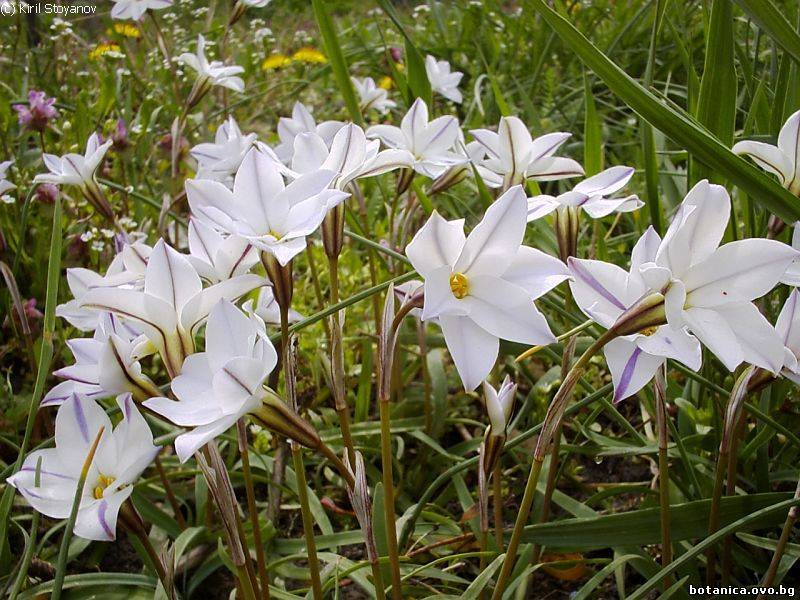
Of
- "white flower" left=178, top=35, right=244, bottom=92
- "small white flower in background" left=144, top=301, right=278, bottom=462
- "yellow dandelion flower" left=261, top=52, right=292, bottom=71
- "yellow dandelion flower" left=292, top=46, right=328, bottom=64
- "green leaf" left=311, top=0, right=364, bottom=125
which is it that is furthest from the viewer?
"yellow dandelion flower" left=261, top=52, right=292, bottom=71

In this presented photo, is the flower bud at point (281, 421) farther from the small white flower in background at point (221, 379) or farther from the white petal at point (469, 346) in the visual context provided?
the white petal at point (469, 346)

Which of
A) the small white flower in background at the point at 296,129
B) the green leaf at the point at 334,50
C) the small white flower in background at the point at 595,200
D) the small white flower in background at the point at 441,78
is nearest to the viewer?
A: the small white flower in background at the point at 595,200

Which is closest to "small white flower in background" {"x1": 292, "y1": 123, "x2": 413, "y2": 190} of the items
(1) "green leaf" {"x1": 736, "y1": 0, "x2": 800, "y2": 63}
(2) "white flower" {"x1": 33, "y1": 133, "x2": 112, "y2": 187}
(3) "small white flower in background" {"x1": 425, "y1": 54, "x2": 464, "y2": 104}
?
(1) "green leaf" {"x1": 736, "y1": 0, "x2": 800, "y2": 63}

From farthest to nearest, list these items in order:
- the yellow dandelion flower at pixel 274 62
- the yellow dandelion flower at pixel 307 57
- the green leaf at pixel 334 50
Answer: the yellow dandelion flower at pixel 274 62 → the yellow dandelion flower at pixel 307 57 → the green leaf at pixel 334 50

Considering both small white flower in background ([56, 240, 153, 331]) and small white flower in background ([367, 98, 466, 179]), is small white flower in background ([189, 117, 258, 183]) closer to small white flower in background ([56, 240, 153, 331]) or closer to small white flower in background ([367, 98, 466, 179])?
small white flower in background ([367, 98, 466, 179])

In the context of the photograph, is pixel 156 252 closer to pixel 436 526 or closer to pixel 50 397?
pixel 50 397

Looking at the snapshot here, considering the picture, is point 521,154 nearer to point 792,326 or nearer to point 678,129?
point 678,129

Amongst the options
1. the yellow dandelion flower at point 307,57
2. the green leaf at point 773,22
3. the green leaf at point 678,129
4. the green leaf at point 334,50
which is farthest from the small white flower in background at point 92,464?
the yellow dandelion flower at point 307,57
